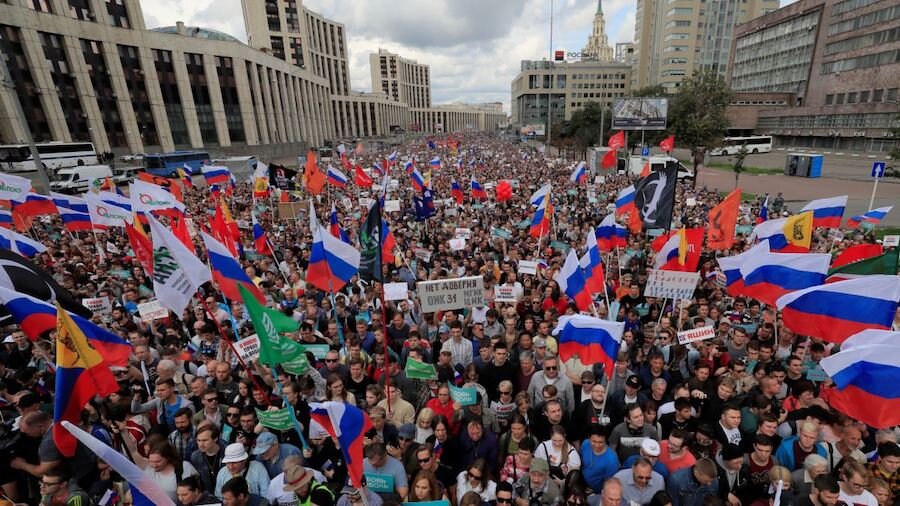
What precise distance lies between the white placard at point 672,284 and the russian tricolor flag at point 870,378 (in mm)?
2780

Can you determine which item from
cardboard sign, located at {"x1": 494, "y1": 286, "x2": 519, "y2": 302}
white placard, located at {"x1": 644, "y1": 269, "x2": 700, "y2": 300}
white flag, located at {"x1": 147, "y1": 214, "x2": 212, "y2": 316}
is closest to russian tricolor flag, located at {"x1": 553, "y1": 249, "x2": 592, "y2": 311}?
white placard, located at {"x1": 644, "y1": 269, "x2": 700, "y2": 300}

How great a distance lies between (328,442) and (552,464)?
2.36m

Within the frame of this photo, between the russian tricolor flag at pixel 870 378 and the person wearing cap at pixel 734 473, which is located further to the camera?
the person wearing cap at pixel 734 473

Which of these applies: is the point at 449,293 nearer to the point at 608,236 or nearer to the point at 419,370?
the point at 419,370

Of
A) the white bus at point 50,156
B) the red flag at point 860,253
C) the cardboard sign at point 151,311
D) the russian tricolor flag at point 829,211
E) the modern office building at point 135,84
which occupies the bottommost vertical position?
the cardboard sign at point 151,311

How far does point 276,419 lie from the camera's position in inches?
183

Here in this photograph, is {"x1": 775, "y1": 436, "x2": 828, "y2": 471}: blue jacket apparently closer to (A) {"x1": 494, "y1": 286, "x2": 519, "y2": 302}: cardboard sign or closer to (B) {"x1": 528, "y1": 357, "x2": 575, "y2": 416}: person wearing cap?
(B) {"x1": 528, "y1": 357, "x2": 575, "y2": 416}: person wearing cap

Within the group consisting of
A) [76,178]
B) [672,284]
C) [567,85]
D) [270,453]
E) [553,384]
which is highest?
[567,85]

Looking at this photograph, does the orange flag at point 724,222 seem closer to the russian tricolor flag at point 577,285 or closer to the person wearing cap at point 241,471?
the russian tricolor flag at point 577,285

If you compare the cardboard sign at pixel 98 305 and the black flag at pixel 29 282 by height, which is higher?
the black flag at pixel 29 282

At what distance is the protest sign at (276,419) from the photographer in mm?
4594

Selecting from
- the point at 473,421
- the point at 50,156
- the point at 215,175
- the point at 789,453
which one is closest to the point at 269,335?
the point at 473,421

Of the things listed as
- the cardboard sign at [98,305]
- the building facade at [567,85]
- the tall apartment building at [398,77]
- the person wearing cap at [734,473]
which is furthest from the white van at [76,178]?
the tall apartment building at [398,77]

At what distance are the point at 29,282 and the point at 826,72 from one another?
8020 centimetres
